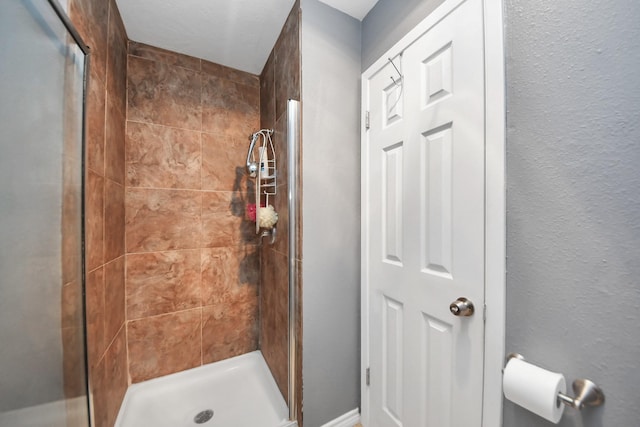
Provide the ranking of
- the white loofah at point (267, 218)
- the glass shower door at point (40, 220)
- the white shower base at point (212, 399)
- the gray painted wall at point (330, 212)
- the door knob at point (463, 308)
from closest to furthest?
the glass shower door at point (40, 220)
the door knob at point (463, 308)
the gray painted wall at point (330, 212)
the white shower base at point (212, 399)
the white loofah at point (267, 218)

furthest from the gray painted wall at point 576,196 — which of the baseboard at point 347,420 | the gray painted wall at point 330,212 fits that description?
the baseboard at point 347,420

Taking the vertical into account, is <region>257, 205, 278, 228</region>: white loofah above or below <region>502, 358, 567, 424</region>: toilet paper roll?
above

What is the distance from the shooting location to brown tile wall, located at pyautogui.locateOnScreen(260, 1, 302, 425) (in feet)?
3.70

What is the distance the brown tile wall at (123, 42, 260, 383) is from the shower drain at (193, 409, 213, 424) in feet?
1.17

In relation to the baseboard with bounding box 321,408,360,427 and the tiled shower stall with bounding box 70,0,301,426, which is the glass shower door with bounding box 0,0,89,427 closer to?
the tiled shower stall with bounding box 70,0,301,426

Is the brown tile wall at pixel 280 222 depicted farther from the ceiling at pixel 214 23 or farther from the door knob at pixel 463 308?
the door knob at pixel 463 308

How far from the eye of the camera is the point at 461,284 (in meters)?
0.73

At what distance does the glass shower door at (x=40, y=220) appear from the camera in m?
0.54

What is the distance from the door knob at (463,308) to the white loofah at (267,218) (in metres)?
1.00

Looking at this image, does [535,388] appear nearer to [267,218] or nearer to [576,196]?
[576,196]

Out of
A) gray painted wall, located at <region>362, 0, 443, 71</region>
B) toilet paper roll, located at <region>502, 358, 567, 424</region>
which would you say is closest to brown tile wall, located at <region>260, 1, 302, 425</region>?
gray painted wall, located at <region>362, 0, 443, 71</region>

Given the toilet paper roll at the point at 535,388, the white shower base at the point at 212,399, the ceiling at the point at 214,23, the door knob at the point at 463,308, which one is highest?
the ceiling at the point at 214,23

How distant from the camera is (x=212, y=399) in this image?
54.0 inches

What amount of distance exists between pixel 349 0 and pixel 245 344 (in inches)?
90.2
